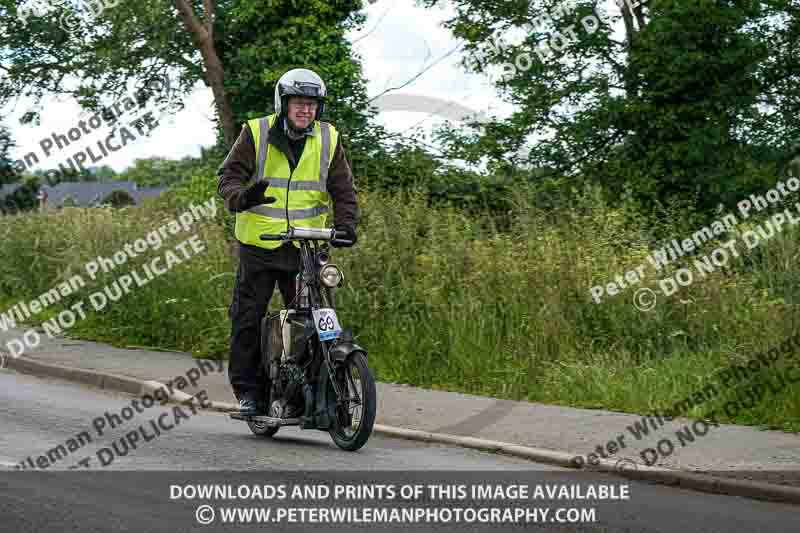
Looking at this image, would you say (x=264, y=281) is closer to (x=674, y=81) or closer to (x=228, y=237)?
(x=228, y=237)

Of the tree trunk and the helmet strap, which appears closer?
the helmet strap

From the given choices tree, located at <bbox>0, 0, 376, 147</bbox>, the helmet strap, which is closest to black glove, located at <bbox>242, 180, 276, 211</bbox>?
the helmet strap

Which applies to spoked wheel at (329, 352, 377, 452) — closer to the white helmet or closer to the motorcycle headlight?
the motorcycle headlight

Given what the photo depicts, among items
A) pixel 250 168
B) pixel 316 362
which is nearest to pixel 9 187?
pixel 250 168

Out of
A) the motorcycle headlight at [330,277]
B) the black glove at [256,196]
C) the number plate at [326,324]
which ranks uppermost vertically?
the black glove at [256,196]

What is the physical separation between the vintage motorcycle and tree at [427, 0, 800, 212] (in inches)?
640

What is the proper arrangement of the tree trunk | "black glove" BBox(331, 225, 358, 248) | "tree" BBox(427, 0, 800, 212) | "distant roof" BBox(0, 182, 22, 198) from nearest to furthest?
1. "black glove" BBox(331, 225, 358, 248)
2. "tree" BBox(427, 0, 800, 212)
3. the tree trunk
4. "distant roof" BBox(0, 182, 22, 198)

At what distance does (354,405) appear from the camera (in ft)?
27.5

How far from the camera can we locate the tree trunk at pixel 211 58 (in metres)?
27.9

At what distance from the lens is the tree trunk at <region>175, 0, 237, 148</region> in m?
27.9

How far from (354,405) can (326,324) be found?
1.82 ft

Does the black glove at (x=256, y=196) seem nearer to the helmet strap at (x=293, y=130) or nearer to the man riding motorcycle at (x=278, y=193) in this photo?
the man riding motorcycle at (x=278, y=193)

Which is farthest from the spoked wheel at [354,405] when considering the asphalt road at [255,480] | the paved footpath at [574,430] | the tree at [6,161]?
the tree at [6,161]

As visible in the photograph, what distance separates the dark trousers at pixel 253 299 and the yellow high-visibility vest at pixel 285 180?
0.11m
